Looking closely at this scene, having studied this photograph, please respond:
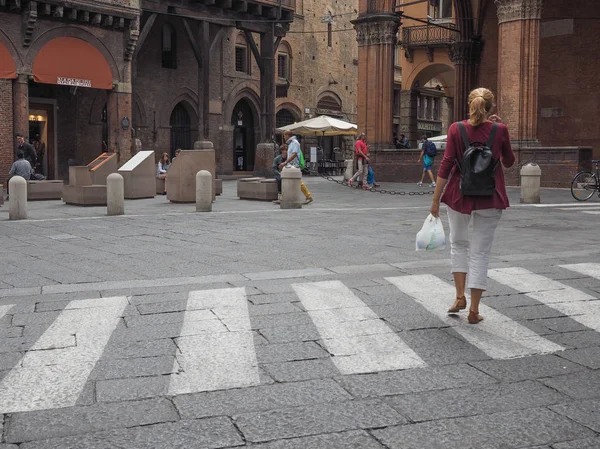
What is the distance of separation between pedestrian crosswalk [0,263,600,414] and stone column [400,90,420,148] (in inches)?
1314

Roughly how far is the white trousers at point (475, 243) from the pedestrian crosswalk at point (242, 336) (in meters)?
0.35

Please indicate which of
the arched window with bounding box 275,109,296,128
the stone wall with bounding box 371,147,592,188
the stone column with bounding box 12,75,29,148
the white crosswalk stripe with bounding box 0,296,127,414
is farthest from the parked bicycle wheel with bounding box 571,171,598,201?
the arched window with bounding box 275,109,296,128

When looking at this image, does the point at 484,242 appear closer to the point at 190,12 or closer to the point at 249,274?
the point at 249,274

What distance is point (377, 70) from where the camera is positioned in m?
25.4

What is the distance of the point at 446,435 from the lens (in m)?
3.22

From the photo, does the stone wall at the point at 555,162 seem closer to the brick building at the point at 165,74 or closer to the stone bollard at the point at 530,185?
the stone bollard at the point at 530,185

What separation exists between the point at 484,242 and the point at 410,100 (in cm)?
3633

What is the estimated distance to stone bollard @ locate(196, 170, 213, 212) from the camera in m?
14.0

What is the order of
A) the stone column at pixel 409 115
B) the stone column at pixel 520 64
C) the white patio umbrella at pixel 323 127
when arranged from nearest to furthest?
the stone column at pixel 520 64, the white patio umbrella at pixel 323 127, the stone column at pixel 409 115

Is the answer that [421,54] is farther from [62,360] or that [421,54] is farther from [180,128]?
[62,360]

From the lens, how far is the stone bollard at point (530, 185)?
52.7 feet

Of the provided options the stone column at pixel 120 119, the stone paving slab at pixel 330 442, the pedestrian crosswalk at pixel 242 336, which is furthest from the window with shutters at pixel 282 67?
the stone paving slab at pixel 330 442

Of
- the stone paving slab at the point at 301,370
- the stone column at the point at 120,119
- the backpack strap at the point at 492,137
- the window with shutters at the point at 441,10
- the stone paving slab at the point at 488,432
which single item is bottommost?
the stone paving slab at the point at 488,432

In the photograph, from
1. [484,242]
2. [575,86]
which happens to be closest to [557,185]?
[575,86]
